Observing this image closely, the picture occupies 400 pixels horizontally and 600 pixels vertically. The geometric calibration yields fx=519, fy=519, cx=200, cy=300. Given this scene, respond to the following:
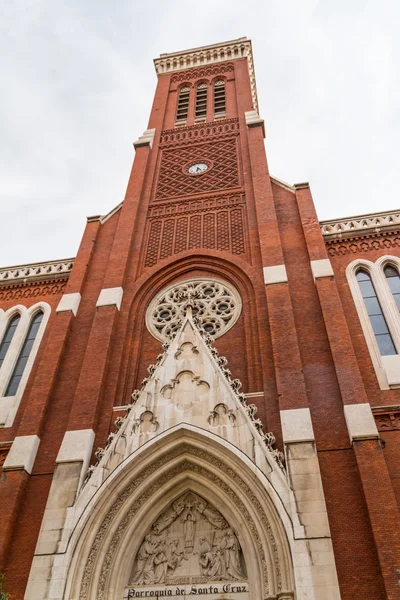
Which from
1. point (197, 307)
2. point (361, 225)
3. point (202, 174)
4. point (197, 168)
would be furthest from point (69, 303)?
point (361, 225)

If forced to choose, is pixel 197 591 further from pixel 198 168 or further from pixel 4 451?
pixel 198 168

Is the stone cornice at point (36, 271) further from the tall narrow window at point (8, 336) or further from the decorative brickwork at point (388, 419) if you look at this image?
the decorative brickwork at point (388, 419)

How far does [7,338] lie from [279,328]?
903 cm

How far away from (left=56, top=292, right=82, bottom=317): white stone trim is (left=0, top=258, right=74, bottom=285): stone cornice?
6.88 feet

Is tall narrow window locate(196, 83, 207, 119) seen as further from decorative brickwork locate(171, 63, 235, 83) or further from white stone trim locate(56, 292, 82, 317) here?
white stone trim locate(56, 292, 82, 317)

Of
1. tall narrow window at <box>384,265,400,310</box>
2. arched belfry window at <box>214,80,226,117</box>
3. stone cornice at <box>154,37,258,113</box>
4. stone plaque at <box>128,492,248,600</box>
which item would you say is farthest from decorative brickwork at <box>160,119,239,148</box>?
stone plaque at <box>128,492,248,600</box>

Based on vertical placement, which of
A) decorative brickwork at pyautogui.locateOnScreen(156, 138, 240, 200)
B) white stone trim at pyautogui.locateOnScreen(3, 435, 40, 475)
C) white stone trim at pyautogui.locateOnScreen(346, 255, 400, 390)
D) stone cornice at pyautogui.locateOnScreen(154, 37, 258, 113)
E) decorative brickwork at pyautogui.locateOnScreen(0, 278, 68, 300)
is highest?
stone cornice at pyautogui.locateOnScreen(154, 37, 258, 113)

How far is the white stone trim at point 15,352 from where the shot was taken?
47.8 feet

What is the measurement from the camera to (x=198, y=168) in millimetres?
20875

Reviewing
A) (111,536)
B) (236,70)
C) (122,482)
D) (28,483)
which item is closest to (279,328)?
(122,482)

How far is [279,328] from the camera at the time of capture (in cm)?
1366

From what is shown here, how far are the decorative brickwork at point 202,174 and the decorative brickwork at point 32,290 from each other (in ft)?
16.8

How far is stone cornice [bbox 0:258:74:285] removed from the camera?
1833cm

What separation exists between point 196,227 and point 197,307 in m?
3.58
